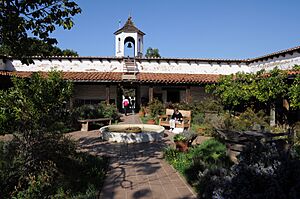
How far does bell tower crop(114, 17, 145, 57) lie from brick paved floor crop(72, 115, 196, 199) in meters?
13.6

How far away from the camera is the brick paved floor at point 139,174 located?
483cm

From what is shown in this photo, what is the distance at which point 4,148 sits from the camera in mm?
5344

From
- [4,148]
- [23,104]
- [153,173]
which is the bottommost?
[153,173]

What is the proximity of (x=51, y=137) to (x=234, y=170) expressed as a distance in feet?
12.7

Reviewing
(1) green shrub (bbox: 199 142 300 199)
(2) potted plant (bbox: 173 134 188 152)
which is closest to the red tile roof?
(2) potted plant (bbox: 173 134 188 152)

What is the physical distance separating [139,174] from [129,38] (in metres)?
17.3

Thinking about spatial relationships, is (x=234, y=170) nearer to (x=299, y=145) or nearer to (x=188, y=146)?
(x=188, y=146)

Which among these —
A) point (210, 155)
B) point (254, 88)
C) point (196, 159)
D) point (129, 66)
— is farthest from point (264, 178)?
point (129, 66)

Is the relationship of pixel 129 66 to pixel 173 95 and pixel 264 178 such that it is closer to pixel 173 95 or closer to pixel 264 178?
pixel 173 95

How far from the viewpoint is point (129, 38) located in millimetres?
21797

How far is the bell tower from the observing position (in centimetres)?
2109

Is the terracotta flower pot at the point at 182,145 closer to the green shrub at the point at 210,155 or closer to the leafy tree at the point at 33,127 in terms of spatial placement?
the green shrub at the point at 210,155

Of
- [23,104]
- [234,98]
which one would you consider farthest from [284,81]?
[23,104]

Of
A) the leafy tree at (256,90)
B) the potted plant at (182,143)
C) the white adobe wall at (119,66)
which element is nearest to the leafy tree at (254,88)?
the leafy tree at (256,90)
